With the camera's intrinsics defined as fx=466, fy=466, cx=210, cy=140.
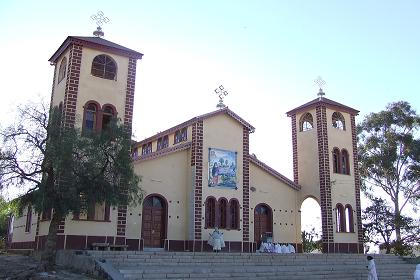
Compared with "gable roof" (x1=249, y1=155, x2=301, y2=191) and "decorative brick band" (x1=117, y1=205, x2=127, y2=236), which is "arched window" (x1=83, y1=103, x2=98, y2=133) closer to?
"decorative brick band" (x1=117, y1=205, x2=127, y2=236)

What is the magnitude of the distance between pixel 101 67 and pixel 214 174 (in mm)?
9193

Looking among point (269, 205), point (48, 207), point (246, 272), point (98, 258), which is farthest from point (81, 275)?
point (269, 205)

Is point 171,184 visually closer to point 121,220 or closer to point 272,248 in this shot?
point 121,220

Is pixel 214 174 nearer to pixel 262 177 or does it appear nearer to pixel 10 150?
pixel 262 177

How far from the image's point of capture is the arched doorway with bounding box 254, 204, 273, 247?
30859mm

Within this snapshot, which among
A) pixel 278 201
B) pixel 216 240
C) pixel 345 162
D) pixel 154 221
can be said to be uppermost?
pixel 345 162

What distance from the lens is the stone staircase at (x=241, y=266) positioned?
59.8ft

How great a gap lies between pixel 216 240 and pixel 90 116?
32.3ft

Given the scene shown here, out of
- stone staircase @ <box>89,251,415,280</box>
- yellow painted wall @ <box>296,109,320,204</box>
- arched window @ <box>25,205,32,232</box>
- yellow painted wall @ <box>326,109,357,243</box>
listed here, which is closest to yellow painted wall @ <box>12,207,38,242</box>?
arched window @ <box>25,205,32,232</box>

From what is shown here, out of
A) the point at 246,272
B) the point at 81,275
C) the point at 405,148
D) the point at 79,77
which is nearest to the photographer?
the point at 81,275

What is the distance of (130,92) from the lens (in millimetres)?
25312

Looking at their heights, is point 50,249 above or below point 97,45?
below

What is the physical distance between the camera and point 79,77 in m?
24.0

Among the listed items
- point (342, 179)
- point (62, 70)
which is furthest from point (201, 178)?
point (342, 179)
